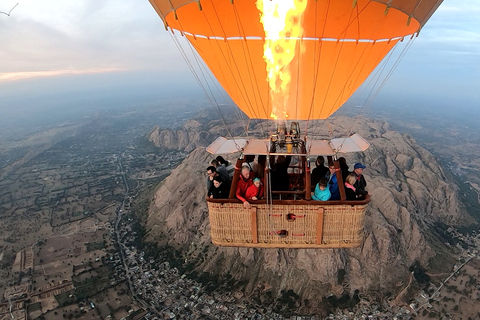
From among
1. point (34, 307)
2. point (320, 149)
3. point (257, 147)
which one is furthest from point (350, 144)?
point (34, 307)

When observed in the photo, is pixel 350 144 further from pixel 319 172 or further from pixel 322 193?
pixel 322 193

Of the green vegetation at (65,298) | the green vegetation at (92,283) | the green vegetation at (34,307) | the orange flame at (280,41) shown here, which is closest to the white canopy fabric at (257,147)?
the orange flame at (280,41)

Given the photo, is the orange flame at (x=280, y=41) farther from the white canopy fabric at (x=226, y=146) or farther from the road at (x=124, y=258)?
A: the road at (x=124, y=258)

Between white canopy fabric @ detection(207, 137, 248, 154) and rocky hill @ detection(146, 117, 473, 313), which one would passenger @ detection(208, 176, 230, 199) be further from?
rocky hill @ detection(146, 117, 473, 313)

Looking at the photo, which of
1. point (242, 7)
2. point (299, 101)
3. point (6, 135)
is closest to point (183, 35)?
point (242, 7)

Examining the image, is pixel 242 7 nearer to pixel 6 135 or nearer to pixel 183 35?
pixel 183 35

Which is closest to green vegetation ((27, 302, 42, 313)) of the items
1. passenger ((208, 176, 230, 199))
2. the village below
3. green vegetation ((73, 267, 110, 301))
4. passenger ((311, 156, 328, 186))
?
the village below
